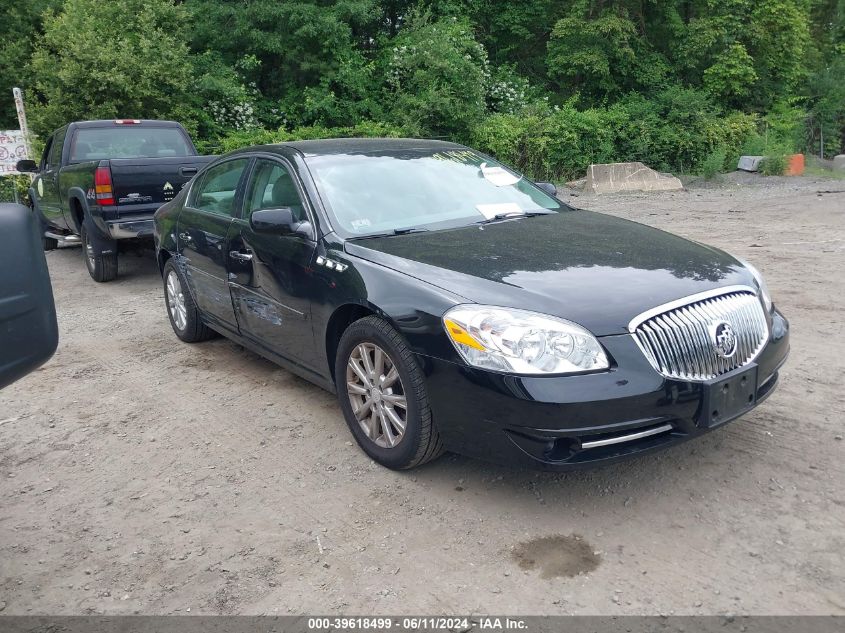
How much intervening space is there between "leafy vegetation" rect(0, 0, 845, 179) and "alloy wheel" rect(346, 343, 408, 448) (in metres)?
13.4

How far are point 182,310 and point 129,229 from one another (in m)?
2.65

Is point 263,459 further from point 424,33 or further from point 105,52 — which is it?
point 424,33

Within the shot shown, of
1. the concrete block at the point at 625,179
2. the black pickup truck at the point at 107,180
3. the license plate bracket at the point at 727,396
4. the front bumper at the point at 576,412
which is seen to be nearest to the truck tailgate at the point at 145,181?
the black pickup truck at the point at 107,180

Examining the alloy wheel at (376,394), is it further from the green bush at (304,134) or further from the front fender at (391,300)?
the green bush at (304,134)

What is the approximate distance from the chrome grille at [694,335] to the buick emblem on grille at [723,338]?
0.01m

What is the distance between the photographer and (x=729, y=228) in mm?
11930

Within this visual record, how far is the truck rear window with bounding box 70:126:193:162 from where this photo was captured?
9.86 metres

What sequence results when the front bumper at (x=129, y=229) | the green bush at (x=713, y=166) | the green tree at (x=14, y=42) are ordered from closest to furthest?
the front bumper at (x=129, y=229) → the green tree at (x=14, y=42) → the green bush at (x=713, y=166)

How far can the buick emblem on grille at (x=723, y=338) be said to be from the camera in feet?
11.0

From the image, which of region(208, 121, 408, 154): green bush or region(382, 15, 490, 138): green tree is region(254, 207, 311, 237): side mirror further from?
region(382, 15, 490, 138): green tree

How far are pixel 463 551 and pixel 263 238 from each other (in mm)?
2388

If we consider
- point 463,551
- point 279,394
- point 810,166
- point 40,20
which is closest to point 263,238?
point 279,394

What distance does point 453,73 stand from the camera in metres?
19.7

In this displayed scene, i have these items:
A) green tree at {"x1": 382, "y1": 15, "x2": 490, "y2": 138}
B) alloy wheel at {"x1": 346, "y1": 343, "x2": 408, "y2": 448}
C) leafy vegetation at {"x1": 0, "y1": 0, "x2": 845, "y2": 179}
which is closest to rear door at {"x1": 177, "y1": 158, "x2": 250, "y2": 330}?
alloy wheel at {"x1": 346, "y1": 343, "x2": 408, "y2": 448}
